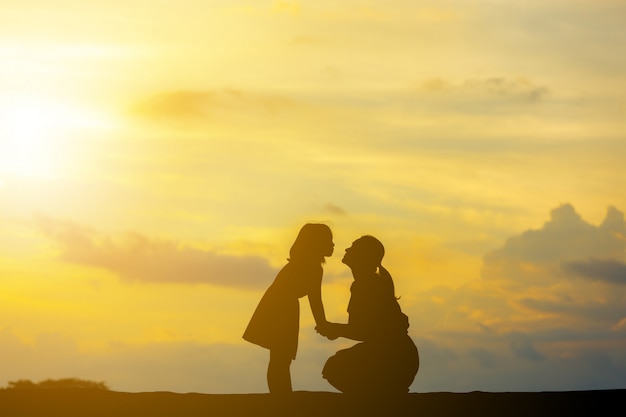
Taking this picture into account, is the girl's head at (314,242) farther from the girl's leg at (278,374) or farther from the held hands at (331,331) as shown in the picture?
the girl's leg at (278,374)

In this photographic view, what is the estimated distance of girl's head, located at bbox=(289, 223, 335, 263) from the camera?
18375mm

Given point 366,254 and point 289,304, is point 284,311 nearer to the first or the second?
point 289,304

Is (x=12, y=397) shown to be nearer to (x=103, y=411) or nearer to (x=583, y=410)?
(x=103, y=411)

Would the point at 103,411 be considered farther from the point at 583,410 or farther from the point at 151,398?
the point at 583,410

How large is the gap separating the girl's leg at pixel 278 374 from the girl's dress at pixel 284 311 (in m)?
0.11

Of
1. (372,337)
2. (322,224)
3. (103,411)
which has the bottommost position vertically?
(103,411)

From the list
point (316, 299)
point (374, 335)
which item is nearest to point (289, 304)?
point (316, 299)

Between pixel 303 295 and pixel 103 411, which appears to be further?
pixel 303 295

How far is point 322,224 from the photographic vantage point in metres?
18.4

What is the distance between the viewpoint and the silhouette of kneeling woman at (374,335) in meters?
17.8

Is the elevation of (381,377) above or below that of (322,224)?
below

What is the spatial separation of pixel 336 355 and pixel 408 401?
59.3 inches

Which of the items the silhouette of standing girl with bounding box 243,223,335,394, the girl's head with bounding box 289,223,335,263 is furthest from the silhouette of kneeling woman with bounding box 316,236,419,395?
the silhouette of standing girl with bounding box 243,223,335,394

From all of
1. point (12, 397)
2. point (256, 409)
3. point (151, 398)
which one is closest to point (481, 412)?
point (256, 409)
